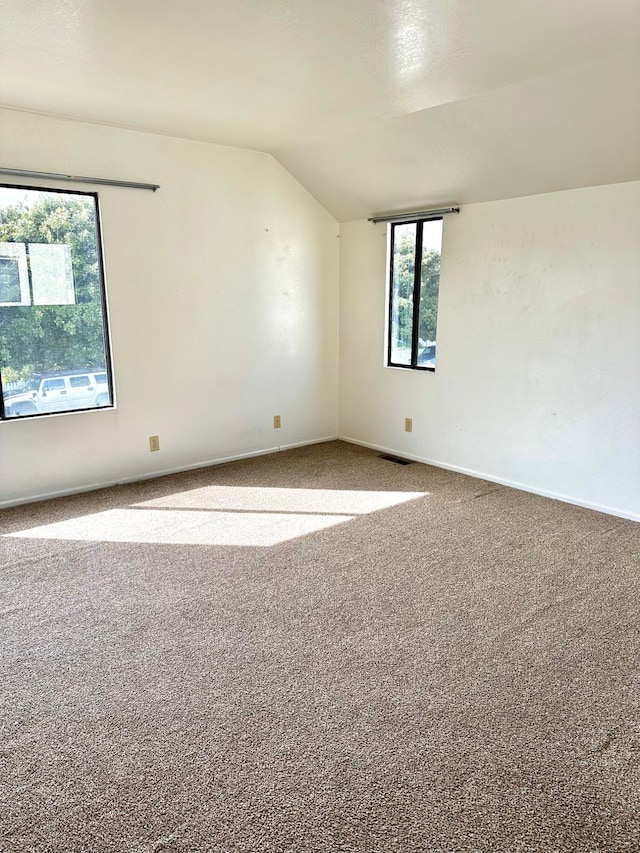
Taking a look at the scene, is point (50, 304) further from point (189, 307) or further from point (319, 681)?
point (319, 681)

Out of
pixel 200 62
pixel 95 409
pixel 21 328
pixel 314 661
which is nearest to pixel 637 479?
pixel 314 661

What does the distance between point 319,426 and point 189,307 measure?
5.67ft

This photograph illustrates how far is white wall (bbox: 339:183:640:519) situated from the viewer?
3590 millimetres

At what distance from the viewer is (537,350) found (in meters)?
4.01

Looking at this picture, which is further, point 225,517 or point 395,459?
point 395,459

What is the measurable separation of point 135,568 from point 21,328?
→ 1.82 metres

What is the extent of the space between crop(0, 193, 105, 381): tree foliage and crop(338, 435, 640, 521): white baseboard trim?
2.46 m

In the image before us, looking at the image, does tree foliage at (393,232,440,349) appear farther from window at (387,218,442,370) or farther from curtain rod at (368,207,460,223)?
curtain rod at (368,207,460,223)

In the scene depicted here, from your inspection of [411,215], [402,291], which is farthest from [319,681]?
[411,215]

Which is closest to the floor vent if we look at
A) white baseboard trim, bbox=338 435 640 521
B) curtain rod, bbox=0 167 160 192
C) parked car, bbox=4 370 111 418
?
white baseboard trim, bbox=338 435 640 521

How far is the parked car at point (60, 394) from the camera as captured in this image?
3875mm

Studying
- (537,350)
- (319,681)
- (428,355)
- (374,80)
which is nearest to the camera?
(319,681)

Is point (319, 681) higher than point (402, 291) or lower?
lower

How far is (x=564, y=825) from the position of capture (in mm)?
1586
